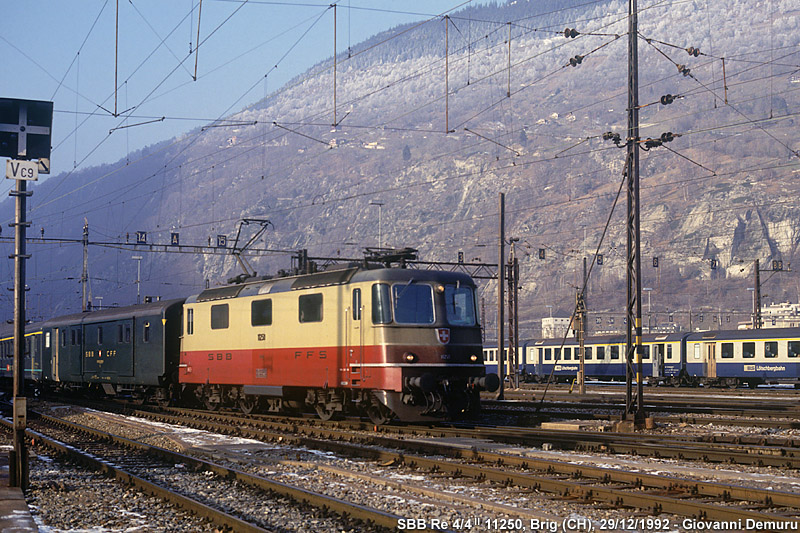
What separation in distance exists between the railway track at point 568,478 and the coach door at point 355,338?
1.43 meters

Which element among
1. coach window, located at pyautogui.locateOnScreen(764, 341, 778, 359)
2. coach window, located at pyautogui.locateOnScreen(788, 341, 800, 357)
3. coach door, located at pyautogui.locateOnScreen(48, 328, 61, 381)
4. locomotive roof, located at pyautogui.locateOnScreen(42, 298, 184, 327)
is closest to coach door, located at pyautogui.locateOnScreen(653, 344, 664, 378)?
coach window, located at pyautogui.locateOnScreen(764, 341, 778, 359)

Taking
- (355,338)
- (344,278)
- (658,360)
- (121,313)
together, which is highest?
(344,278)

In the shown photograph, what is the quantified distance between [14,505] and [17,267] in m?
4.08

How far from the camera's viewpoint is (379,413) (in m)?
21.8

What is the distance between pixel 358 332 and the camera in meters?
21.5

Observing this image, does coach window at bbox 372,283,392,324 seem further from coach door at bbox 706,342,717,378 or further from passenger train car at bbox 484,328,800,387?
coach door at bbox 706,342,717,378

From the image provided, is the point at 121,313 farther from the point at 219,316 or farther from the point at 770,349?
the point at 770,349

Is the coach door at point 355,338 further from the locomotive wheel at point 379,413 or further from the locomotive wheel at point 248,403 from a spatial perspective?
the locomotive wheel at point 248,403

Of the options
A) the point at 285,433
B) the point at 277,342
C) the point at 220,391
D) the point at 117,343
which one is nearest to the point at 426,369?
the point at 285,433

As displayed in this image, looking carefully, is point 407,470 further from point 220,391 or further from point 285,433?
point 220,391

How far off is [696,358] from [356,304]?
118ft

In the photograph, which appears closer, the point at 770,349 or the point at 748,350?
the point at 770,349

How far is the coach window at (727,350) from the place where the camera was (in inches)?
1991

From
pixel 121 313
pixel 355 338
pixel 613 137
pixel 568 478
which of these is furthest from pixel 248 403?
pixel 568 478
